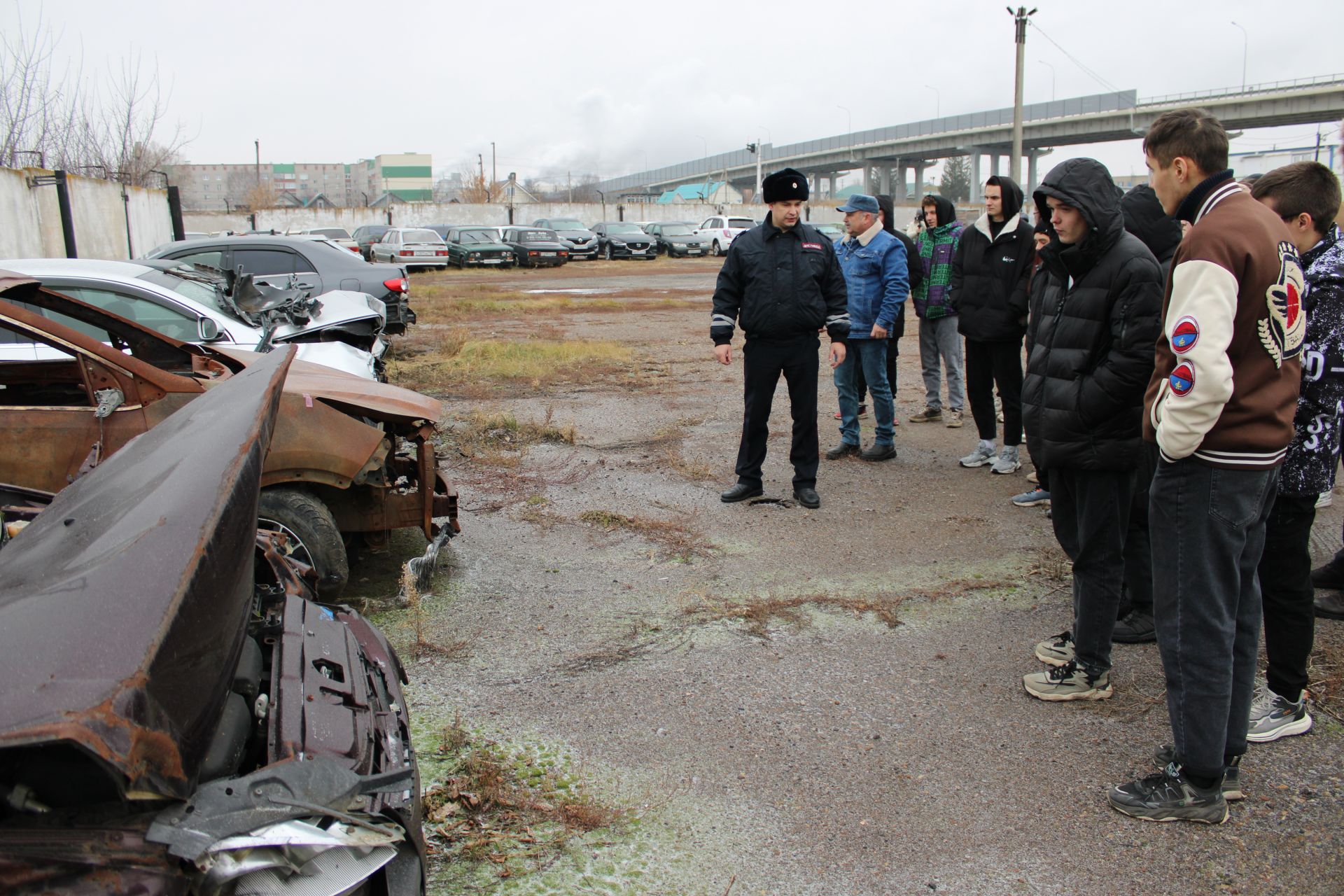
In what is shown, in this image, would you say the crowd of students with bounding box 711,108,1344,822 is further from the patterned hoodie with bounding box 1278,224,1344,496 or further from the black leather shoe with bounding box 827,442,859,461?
the black leather shoe with bounding box 827,442,859,461

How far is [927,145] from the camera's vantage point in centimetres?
7981

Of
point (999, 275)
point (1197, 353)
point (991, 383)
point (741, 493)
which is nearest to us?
point (1197, 353)

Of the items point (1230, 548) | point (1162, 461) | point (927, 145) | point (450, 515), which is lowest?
point (450, 515)

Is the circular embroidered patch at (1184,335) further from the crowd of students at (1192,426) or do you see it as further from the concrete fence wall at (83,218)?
the concrete fence wall at (83,218)

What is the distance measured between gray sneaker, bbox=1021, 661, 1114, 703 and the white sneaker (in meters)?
3.37

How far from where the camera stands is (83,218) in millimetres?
16734

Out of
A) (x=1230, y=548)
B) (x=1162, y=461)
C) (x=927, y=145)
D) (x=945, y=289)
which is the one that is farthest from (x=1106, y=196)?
(x=927, y=145)

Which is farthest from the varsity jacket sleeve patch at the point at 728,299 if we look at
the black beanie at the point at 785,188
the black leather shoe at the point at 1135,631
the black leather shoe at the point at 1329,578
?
the black leather shoe at the point at 1329,578

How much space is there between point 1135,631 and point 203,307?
6.72 meters

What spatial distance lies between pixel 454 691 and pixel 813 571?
2.07 m

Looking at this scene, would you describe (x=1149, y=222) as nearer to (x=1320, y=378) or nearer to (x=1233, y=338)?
(x=1320, y=378)

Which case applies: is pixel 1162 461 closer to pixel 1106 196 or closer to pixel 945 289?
pixel 1106 196

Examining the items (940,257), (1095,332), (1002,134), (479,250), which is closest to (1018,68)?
(479,250)

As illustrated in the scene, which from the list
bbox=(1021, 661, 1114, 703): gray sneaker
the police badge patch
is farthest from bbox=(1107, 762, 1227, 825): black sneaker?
the police badge patch
